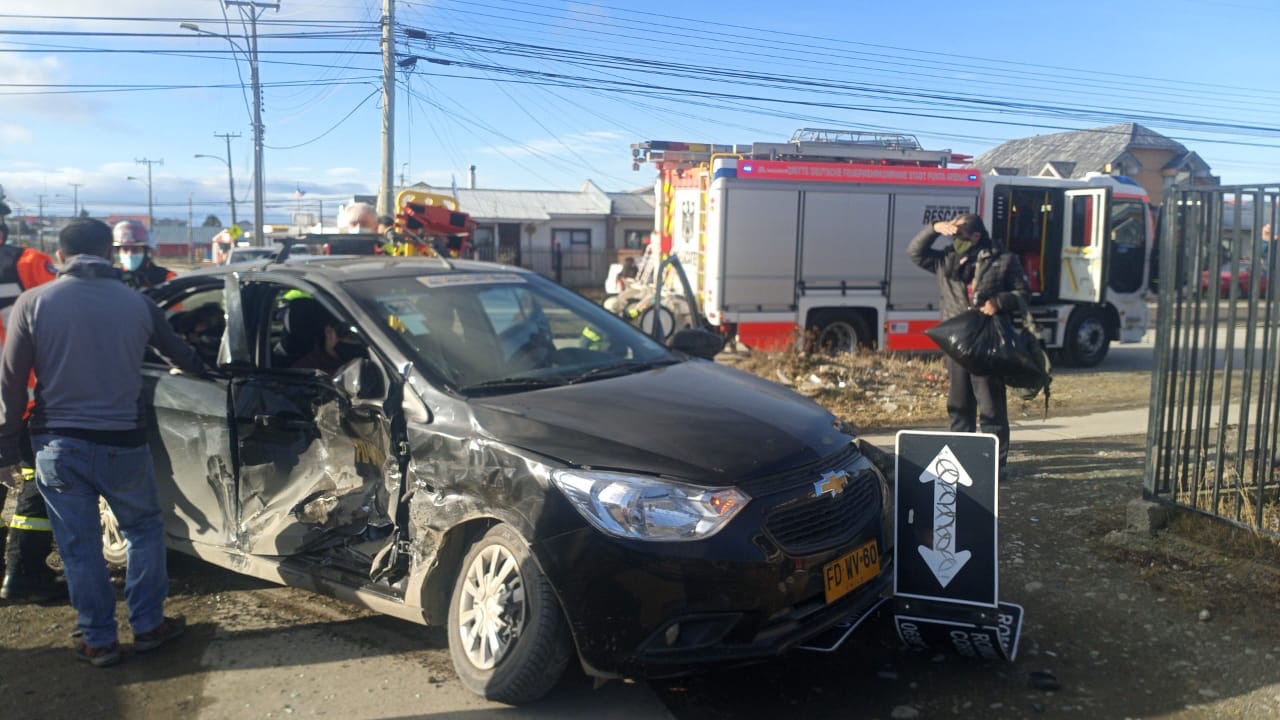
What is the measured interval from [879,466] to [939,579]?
1.77 ft

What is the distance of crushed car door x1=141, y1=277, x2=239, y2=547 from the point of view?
4.69m

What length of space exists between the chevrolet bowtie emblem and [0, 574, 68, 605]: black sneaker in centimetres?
390

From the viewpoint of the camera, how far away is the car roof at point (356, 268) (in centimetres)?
467

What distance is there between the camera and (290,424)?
450cm

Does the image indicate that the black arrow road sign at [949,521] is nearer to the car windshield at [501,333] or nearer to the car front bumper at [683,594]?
the car front bumper at [683,594]

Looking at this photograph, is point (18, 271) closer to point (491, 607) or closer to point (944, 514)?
point (491, 607)

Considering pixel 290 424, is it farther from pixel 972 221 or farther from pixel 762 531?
pixel 972 221

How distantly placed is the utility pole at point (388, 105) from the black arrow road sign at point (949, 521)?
18423 millimetres

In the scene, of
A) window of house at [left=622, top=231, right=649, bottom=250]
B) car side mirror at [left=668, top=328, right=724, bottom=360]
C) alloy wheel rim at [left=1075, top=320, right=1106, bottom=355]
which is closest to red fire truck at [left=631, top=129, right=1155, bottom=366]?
alloy wheel rim at [left=1075, top=320, right=1106, bottom=355]

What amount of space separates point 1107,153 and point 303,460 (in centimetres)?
5093

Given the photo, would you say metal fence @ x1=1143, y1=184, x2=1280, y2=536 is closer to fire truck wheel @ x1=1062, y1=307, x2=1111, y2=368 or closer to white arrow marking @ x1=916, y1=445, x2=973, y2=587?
white arrow marking @ x1=916, y1=445, x2=973, y2=587

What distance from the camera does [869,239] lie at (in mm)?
13930

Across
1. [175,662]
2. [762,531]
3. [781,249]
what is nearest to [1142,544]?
[762,531]

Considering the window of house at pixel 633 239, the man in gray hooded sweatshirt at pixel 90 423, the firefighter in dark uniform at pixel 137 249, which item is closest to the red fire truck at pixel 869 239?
the firefighter in dark uniform at pixel 137 249
